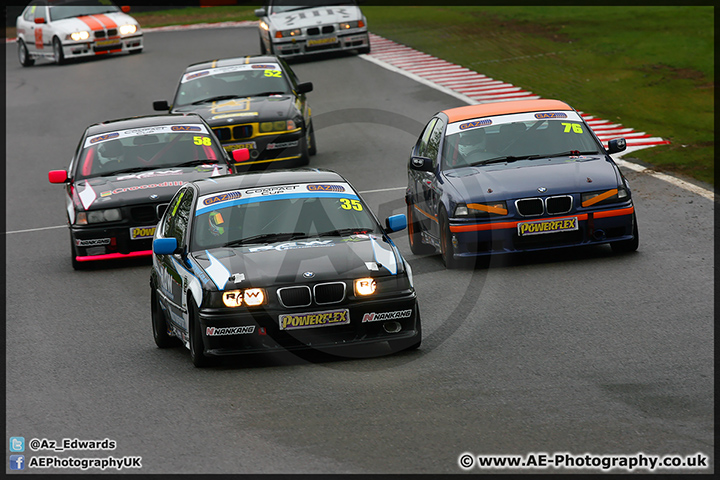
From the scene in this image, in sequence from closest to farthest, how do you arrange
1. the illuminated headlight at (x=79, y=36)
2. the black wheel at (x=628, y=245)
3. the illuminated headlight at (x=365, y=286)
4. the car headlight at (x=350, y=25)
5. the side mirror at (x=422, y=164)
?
1. the illuminated headlight at (x=365, y=286)
2. the black wheel at (x=628, y=245)
3. the side mirror at (x=422, y=164)
4. the car headlight at (x=350, y=25)
5. the illuminated headlight at (x=79, y=36)

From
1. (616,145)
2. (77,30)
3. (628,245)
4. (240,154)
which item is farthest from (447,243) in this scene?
(77,30)

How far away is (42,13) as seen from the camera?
109ft

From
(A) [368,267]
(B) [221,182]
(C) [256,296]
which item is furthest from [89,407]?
(B) [221,182]

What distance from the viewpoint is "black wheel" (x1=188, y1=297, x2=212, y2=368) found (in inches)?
336

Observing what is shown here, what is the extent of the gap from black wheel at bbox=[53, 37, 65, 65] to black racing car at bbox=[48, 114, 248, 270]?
60.1 feet

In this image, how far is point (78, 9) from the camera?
33.0 m

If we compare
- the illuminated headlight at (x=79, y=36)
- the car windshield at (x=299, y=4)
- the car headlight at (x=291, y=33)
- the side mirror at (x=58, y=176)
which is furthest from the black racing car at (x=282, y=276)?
the illuminated headlight at (x=79, y=36)

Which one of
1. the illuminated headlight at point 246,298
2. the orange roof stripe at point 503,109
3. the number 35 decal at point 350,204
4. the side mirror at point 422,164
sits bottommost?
the side mirror at point 422,164

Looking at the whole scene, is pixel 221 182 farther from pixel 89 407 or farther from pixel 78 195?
pixel 78 195

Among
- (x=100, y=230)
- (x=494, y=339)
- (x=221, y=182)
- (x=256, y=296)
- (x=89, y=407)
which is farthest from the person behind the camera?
(x=100, y=230)

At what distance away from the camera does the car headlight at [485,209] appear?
39.2 ft

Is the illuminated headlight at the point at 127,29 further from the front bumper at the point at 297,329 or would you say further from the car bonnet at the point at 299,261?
the front bumper at the point at 297,329

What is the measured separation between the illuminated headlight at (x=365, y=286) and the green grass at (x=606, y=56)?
8.75 metres

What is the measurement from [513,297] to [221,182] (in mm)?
2790
